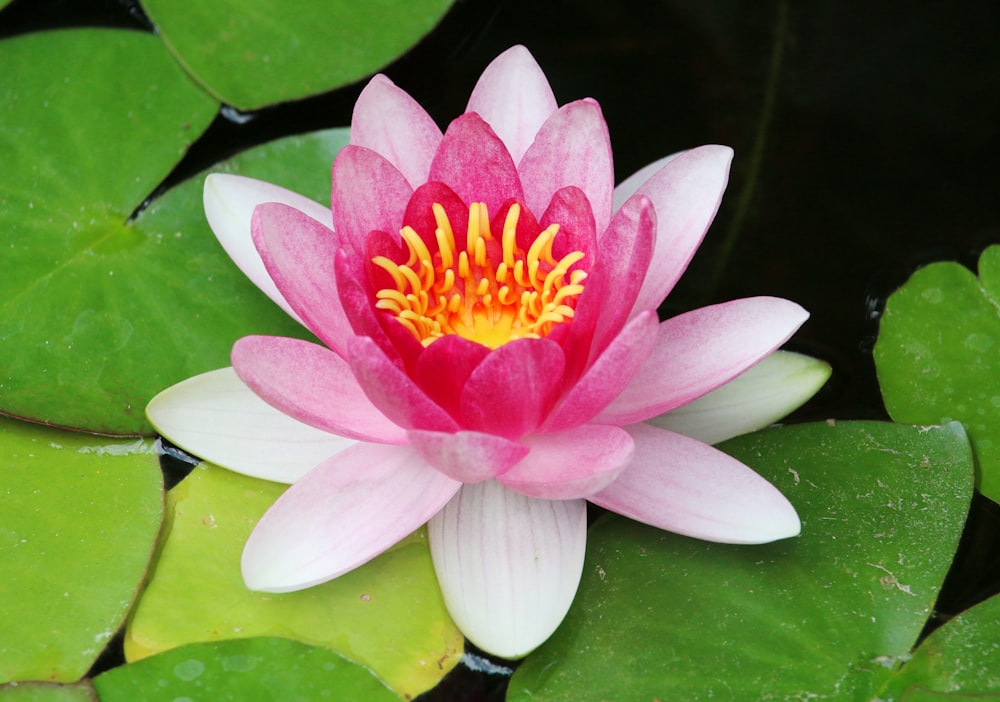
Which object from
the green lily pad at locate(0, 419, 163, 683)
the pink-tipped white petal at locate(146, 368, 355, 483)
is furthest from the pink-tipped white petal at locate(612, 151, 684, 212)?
the green lily pad at locate(0, 419, 163, 683)

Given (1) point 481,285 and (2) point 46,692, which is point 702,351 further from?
(2) point 46,692

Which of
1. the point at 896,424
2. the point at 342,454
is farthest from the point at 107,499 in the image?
the point at 896,424

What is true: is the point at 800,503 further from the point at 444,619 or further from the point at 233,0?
the point at 233,0

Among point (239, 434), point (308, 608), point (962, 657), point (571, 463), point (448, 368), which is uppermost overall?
point (448, 368)

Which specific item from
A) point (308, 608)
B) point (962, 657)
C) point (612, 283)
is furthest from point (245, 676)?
point (962, 657)

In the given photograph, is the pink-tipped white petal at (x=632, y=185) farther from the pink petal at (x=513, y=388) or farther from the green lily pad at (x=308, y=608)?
the green lily pad at (x=308, y=608)

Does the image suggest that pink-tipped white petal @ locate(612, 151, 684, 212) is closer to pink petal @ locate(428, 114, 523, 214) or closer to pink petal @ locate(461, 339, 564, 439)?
pink petal @ locate(428, 114, 523, 214)

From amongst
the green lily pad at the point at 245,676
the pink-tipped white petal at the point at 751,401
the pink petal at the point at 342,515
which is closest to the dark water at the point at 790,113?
the pink-tipped white petal at the point at 751,401
